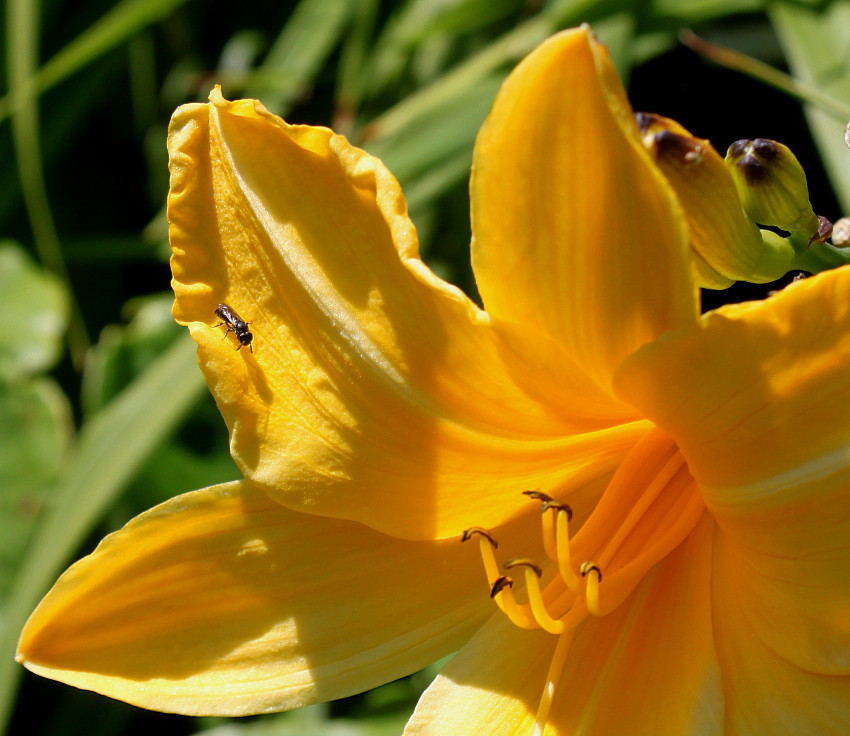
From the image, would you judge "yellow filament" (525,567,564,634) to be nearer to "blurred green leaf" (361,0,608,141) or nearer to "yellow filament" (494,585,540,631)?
"yellow filament" (494,585,540,631)

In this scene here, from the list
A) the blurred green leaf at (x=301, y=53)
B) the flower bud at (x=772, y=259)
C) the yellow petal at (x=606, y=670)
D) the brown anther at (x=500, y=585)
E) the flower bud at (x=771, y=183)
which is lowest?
the yellow petal at (x=606, y=670)

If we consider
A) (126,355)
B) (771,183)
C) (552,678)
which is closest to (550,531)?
(552,678)

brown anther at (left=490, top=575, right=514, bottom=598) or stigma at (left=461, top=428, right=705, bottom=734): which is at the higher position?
brown anther at (left=490, top=575, right=514, bottom=598)

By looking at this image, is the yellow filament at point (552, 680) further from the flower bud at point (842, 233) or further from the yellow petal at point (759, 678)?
the flower bud at point (842, 233)

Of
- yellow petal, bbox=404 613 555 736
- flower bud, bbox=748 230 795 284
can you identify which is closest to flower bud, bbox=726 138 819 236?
flower bud, bbox=748 230 795 284

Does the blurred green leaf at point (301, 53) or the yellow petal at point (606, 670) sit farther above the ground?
the blurred green leaf at point (301, 53)

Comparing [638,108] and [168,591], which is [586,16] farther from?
[168,591]

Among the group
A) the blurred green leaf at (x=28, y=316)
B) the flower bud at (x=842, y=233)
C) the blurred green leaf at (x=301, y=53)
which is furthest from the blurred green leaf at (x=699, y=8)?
the blurred green leaf at (x=28, y=316)
